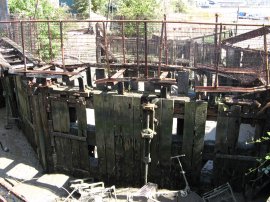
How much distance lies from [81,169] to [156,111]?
306 centimetres

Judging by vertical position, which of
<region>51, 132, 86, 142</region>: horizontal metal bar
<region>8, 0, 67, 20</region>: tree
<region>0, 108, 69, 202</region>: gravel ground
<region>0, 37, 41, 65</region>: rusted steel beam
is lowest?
<region>0, 108, 69, 202</region>: gravel ground

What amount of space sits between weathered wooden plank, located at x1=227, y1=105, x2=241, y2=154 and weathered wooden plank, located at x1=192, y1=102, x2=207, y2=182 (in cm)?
63

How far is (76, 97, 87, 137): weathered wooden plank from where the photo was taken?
9078mm

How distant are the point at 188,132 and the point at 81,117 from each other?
295 cm

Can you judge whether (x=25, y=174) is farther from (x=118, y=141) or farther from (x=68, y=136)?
(x=118, y=141)

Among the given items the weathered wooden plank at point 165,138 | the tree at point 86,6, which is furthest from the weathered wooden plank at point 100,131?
the tree at point 86,6

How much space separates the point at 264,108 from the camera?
25.3ft

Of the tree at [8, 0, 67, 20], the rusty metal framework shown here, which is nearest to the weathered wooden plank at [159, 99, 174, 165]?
the rusty metal framework

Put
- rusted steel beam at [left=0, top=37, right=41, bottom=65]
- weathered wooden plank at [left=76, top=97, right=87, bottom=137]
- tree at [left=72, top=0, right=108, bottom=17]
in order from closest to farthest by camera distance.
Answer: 1. weathered wooden plank at [left=76, top=97, right=87, bottom=137]
2. rusted steel beam at [left=0, top=37, right=41, bottom=65]
3. tree at [left=72, top=0, right=108, bottom=17]

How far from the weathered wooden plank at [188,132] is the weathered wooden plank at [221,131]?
0.61 m

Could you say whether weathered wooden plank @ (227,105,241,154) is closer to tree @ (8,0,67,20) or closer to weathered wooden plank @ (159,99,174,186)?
weathered wooden plank @ (159,99,174,186)

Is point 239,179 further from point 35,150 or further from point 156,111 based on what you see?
point 35,150

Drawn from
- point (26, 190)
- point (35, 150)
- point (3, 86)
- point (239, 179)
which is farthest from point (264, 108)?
point (3, 86)

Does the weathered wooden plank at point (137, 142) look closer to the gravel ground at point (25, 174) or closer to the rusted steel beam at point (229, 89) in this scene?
the rusted steel beam at point (229, 89)
